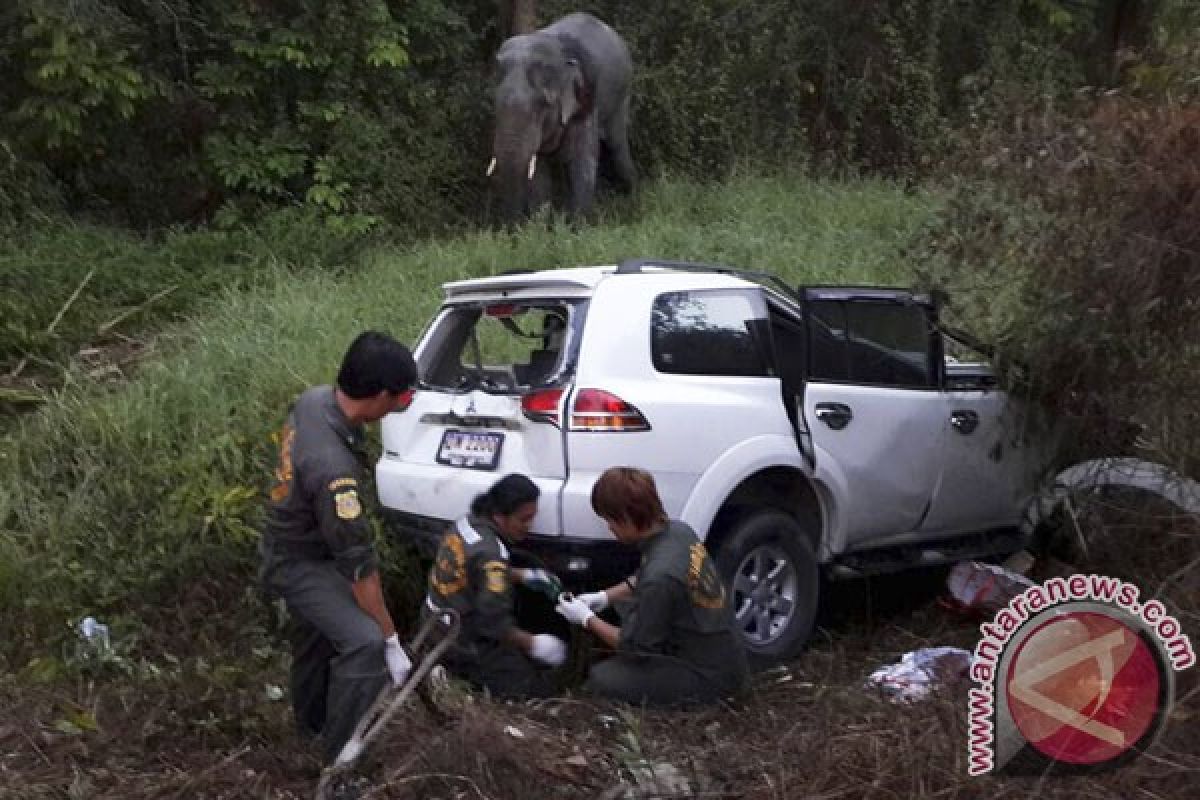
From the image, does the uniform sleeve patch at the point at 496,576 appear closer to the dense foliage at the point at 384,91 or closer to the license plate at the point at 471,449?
the license plate at the point at 471,449

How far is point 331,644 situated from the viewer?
17.7 ft

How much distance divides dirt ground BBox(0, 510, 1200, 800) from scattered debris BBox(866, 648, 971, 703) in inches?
4.1

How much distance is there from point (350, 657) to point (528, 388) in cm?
175

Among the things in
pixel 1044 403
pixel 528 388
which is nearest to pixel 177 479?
pixel 528 388

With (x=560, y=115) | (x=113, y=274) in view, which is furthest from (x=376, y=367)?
(x=560, y=115)

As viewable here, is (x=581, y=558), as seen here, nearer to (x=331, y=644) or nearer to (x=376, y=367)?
(x=331, y=644)

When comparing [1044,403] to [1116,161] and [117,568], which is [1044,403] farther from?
[117,568]

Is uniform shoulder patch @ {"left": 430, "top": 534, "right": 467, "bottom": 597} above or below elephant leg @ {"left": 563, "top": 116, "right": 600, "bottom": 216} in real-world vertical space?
below

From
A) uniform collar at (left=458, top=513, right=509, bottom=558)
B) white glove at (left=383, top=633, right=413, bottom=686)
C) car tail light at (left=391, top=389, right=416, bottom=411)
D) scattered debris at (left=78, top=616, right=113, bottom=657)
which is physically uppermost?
car tail light at (left=391, top=389, right=416, bottom=411)

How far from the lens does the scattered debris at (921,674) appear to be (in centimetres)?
548

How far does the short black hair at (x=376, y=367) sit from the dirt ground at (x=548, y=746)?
1150 mm

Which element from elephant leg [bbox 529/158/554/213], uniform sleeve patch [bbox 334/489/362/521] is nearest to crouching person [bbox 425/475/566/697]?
uniform sleeve patch [bbox 334/489/362/521]

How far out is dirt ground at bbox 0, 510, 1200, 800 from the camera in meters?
4.56

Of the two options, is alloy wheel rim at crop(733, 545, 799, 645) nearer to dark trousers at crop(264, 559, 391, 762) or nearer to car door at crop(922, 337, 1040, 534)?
car door at crop(922, 337, 1040, 534)
